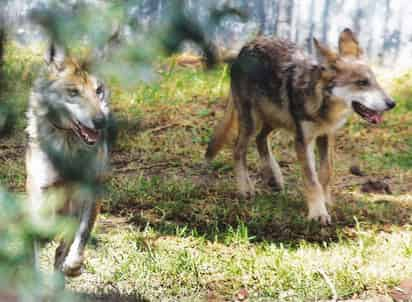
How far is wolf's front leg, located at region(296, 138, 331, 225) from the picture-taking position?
19.9ft

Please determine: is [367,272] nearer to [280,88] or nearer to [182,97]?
[280,88]

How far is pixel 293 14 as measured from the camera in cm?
1002

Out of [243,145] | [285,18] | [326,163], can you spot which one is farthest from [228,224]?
[285,18]

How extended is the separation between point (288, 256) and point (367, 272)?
52 centimetres

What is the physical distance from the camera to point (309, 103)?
6359 mm

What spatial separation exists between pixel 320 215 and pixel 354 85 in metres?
1.00

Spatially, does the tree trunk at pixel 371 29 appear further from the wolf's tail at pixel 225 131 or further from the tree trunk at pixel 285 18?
the wolf's tail at pixel 225 131

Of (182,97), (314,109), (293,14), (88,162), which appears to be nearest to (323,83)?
(314,109)

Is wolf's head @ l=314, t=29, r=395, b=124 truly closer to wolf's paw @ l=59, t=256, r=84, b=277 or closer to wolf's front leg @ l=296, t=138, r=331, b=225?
wolf's front leg @ l=296, t=138, r=331, b=225

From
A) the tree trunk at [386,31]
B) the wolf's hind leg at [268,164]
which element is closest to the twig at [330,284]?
the wolf's hind leg at [268,164]

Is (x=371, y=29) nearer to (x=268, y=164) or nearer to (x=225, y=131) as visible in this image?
(x=268, y=164)

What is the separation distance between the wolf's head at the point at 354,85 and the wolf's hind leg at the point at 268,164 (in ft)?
3.01

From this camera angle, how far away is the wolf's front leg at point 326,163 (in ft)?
21.5

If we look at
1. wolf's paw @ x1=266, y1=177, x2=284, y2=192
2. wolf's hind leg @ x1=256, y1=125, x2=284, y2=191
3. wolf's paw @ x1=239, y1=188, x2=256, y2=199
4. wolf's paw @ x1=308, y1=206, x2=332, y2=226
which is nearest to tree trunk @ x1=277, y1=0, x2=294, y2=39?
wolf's hind leg @ x1=256, y1=125, x2=284, y2=191
